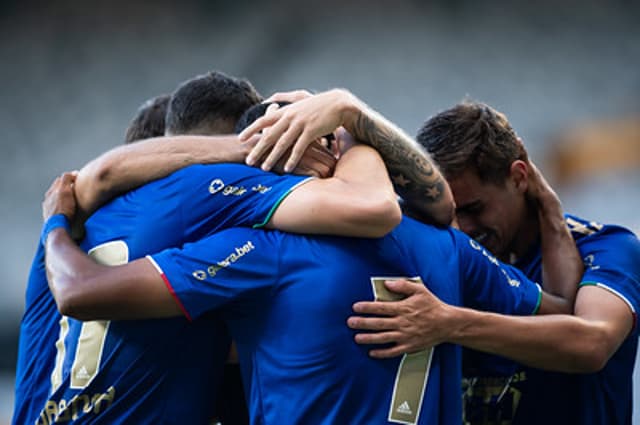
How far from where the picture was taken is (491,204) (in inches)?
125

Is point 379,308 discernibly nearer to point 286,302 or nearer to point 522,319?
point 286,302

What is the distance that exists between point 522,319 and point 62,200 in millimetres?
1488

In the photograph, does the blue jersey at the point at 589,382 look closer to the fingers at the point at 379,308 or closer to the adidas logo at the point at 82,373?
the fingers at the point at 379,308

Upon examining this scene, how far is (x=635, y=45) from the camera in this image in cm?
933

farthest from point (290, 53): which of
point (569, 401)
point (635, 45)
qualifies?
point (569, 401)

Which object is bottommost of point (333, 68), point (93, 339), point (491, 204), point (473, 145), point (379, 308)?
point (93, 339)

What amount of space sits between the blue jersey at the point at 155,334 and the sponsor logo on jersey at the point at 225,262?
11cm

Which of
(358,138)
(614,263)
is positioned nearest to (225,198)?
(358,138)

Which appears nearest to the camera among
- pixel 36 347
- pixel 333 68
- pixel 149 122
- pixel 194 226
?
pixel 194 226

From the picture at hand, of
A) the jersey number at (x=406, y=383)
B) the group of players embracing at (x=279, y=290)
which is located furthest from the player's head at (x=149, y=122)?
the jersey number at (x=406, y=383)

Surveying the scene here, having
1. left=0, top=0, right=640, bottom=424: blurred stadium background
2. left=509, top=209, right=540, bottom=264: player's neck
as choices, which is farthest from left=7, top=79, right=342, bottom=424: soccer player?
left=0, top=0, right=640, bottom=424: blurred stadium background

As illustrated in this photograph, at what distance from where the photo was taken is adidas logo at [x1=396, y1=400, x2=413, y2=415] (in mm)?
2307

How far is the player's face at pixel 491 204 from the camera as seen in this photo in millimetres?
3182

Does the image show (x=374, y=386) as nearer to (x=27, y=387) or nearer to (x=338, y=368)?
(x=338, y=368)
